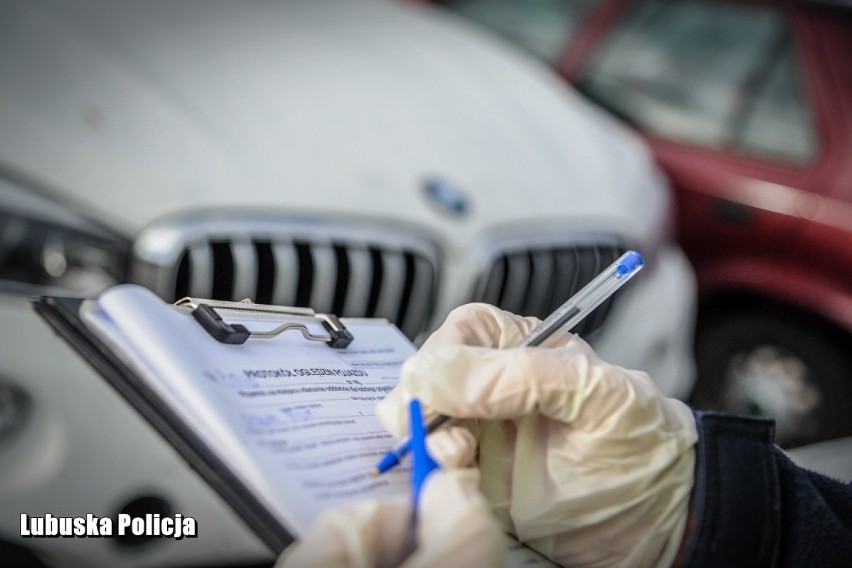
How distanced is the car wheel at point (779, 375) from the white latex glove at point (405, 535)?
87.2 inches

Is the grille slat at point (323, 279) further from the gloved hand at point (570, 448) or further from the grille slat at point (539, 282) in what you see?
the gloved hand at point (570, 448)

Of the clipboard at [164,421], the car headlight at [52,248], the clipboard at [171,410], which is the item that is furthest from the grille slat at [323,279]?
the clipboard at [164,421]

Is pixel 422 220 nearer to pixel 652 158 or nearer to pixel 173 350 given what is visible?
pixel 173 350

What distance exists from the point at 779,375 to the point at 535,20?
1455 millimetres

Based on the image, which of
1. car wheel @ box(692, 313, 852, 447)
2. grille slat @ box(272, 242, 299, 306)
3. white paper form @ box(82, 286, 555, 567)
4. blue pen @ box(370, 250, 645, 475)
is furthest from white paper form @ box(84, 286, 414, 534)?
car wheel @ box(692, 313, 852, 447)

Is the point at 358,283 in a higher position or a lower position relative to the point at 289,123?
lower

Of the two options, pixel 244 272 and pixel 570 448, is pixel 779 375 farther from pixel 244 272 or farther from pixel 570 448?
pixel 570 448

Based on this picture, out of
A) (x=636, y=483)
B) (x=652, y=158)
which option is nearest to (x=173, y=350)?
(x=636, y=483)

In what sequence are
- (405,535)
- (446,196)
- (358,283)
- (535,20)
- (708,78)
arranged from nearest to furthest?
(405,535) → (358,283) → (446,196) → (708,78) → (535,20)

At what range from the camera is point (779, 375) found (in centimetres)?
292

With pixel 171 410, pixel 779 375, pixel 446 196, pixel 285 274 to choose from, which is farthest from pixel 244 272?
pixel 779 375

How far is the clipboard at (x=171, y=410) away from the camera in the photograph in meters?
0.77

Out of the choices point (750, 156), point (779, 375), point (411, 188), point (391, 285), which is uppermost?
point (411, 188)

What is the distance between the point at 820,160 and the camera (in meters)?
2.95
